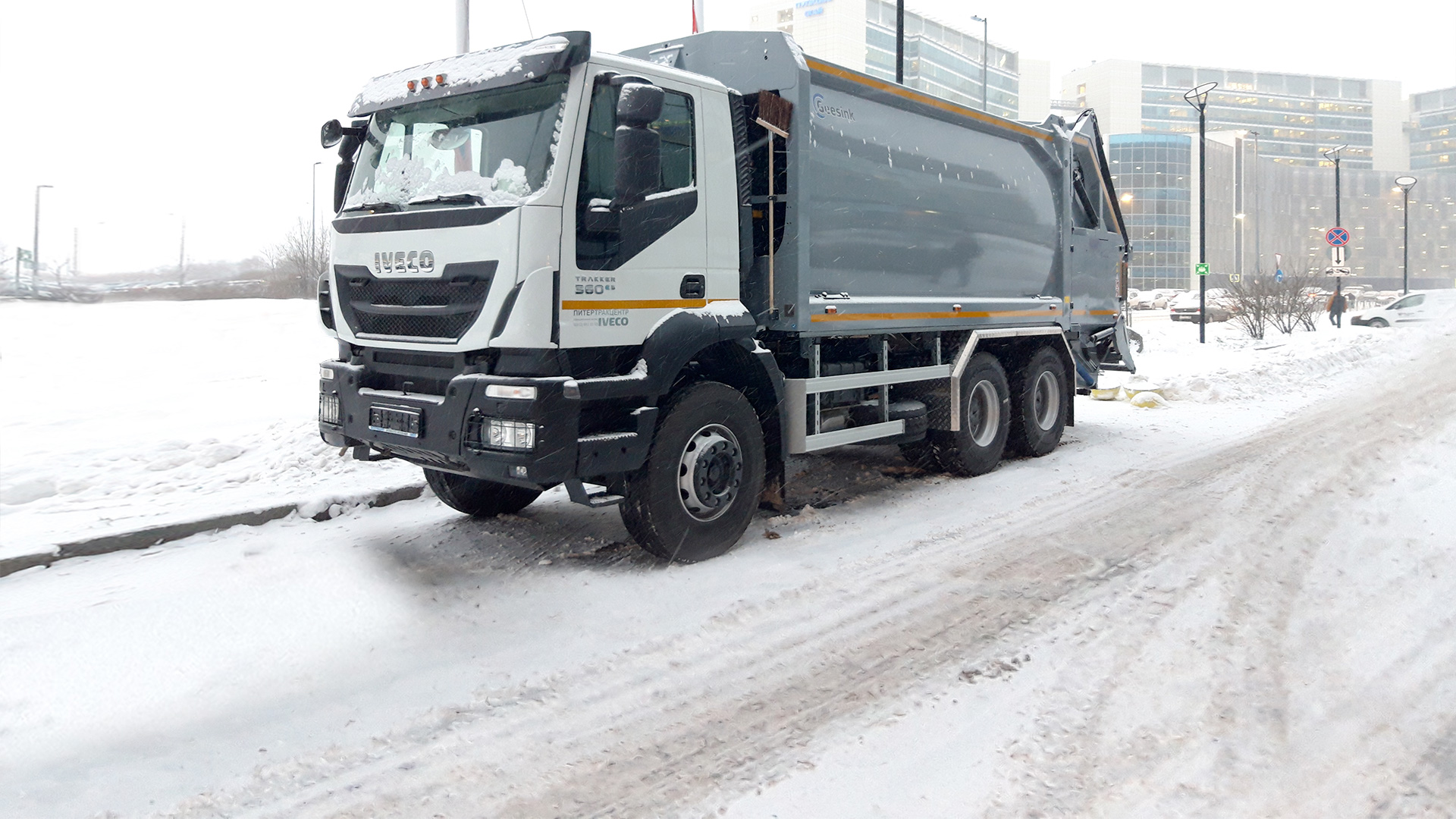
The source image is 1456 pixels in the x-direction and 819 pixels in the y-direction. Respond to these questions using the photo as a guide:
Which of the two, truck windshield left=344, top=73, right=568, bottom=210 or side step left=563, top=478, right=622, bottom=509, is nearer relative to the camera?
truck windshield left=344, top=73, right=568, bottom=210

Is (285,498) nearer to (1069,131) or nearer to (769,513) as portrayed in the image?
(769,513)

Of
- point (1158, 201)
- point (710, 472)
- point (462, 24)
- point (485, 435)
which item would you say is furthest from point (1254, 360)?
point (1158, 201)

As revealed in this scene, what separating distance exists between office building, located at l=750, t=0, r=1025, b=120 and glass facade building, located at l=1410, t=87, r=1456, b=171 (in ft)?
284

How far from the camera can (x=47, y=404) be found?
36.3ft

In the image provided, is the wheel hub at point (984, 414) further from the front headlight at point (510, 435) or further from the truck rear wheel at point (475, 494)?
the front headlight at point (510, 435)

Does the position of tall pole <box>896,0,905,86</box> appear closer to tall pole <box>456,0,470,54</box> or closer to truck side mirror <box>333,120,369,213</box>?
tall pole <box>456,0,470,54</box>

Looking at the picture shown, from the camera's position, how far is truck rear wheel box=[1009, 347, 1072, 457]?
381 inches

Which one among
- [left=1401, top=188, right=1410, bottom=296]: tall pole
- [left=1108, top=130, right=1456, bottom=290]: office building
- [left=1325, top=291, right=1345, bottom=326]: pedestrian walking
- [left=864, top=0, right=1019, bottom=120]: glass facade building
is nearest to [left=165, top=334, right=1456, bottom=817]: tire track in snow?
[left=1325, top=291, right=1345, bottom=326]: pedestrian walking

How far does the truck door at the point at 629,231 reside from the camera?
17.7 feet

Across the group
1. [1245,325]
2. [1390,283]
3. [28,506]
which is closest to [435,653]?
[28,506]

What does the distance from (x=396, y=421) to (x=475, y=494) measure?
4.97 ft

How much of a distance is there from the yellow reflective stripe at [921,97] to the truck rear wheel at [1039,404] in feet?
7.02

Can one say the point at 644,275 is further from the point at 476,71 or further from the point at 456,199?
the point at 476,71

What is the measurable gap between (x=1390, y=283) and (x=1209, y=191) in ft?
127
